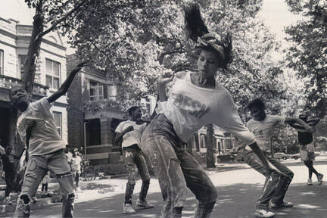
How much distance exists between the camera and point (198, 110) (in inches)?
127

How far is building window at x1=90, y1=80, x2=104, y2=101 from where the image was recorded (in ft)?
104

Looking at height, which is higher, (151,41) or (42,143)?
(151,41)

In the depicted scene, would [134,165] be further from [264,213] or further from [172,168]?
[172,168]

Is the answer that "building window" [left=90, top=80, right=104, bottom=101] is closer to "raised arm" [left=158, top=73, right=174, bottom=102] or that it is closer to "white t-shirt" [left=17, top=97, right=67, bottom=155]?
"white t-shirt" [left=17, top=97, right=67, bottom=155]

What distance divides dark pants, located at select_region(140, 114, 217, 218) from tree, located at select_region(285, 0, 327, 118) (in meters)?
10.7

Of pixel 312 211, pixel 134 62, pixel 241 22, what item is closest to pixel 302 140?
pixel 312 211

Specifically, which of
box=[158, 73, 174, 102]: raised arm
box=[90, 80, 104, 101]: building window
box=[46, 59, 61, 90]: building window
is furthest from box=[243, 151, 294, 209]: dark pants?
box=[90, 80, 104, 101]: building window

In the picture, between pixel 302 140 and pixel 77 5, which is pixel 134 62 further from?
pixel 302 140

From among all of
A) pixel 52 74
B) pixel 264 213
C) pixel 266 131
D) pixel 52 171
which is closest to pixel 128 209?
pixel 264 213

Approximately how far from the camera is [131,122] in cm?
782

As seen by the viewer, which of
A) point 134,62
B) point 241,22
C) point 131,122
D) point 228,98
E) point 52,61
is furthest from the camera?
point 52,61

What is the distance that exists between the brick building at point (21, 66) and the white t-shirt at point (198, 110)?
18.4 metres

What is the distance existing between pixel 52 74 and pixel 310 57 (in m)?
17.1

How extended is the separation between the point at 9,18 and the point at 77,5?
12585mm
